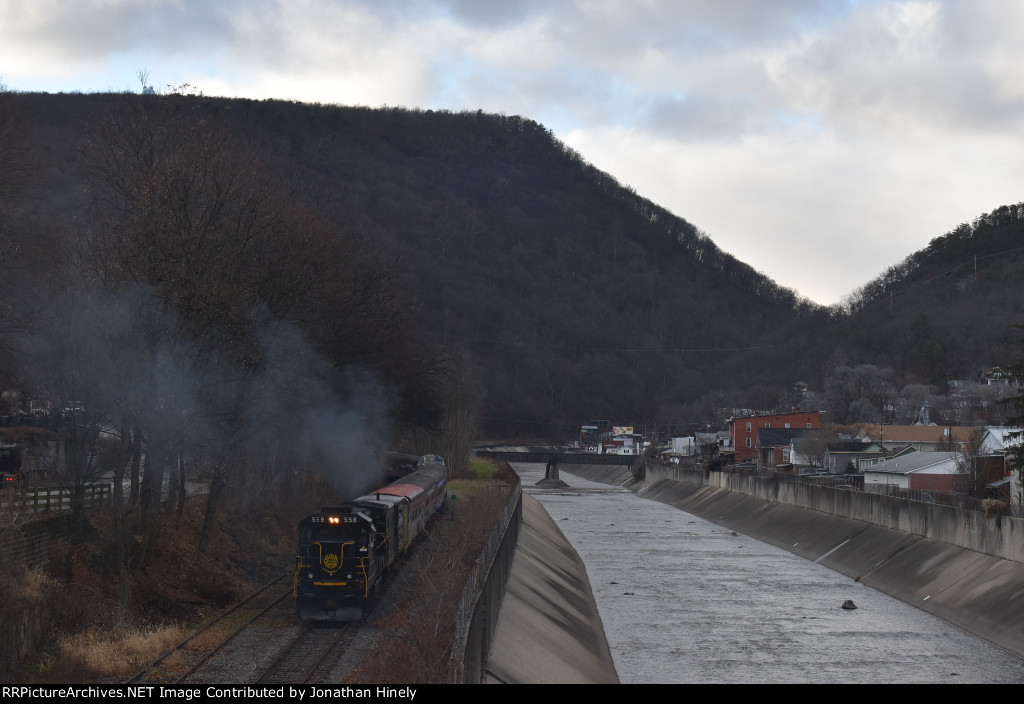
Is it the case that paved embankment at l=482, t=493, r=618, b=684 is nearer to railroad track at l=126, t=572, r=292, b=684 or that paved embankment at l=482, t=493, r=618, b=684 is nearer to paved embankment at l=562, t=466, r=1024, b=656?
railroad track at l=126, t=572, r=292, b=684

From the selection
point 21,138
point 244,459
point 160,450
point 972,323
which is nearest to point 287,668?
point 160,450

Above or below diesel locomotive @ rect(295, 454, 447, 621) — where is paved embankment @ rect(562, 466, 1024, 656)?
below

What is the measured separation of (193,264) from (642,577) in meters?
30.7

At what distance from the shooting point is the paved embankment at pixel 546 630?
2512 cm

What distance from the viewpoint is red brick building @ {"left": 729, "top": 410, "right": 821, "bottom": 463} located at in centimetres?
14688

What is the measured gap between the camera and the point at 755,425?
152 meters

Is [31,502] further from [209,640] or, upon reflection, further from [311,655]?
[311,655]

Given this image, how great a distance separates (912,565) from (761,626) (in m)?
12.7

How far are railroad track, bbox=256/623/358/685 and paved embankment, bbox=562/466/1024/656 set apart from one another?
2209cm

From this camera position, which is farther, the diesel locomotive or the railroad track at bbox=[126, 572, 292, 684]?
the diesel locomotive

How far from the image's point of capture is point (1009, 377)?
51031 millimetres

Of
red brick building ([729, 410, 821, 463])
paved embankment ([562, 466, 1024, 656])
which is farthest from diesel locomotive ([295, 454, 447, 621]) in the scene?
red brick building ([729, 410, 821, 463])

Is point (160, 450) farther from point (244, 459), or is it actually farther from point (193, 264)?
point (244, 459)

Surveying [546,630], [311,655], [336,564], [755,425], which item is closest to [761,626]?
[546,630]
